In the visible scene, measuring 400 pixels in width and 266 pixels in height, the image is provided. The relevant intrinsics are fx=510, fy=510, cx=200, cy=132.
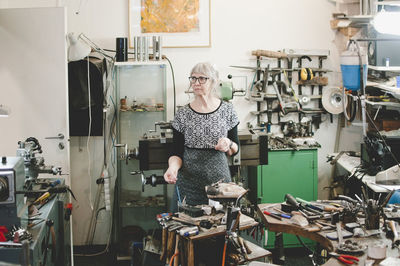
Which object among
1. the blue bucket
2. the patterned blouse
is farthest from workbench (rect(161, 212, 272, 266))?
the blue bucket

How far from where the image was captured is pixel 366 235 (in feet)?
8.90

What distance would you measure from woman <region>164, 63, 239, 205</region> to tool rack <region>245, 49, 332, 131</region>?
1430mm

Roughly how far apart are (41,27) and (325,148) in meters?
3.07

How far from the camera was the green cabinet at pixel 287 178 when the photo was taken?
15.9 ft

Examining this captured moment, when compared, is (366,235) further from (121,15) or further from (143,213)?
(121,15)

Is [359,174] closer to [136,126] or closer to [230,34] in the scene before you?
[230,34]

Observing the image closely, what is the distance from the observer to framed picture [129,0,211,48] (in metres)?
5.02

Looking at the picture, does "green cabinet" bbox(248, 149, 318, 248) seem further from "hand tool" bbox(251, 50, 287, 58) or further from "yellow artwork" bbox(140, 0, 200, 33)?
"yellow artwork" bbox(140, 0, 200, 33)

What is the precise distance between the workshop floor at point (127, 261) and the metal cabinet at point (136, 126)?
242 millimetres

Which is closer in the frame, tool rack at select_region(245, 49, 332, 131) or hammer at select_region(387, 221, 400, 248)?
hammer at select_region(387, 221, 400, 248)

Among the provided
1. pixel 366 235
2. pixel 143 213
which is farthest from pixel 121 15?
pixel 366 235

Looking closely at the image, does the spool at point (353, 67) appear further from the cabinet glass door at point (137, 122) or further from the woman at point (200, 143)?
the cabinet glass door at point (137, 122)

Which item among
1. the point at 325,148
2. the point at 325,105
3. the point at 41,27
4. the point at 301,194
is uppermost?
the point at 41,27

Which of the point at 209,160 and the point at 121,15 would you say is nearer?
the point at 209,160
